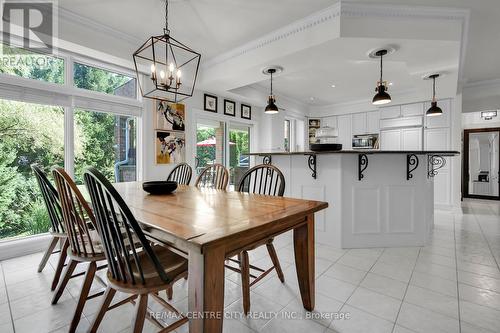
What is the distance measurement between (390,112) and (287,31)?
4.11 m

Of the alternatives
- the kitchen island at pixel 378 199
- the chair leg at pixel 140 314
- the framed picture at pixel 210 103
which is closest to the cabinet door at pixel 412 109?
the kitchen island at pixel 378 199

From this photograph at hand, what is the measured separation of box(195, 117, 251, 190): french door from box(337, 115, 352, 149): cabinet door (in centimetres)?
264

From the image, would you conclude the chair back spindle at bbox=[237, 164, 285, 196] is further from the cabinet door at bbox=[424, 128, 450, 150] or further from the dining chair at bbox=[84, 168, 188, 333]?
the cabinet door at bbox=[424, 128, 450, 150]

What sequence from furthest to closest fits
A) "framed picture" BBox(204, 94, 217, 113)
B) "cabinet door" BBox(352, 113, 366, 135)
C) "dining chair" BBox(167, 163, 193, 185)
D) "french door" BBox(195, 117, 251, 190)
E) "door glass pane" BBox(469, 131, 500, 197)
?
"door glass pane" BBox(469, 131, 500, 197), "cabinet door" BBox(352, 113, 366, 135), "french door" BBox(195, 117, 251, 190), "framed picture" BBox(204, 94, 217, 113), "dining chair" BBox(167, 163, 193, 185)

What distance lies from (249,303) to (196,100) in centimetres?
350

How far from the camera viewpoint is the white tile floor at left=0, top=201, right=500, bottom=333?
5.11ft

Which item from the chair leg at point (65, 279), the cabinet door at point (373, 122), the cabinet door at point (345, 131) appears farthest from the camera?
the cabinet door at point (345, 131)

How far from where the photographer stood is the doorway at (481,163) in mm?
6848

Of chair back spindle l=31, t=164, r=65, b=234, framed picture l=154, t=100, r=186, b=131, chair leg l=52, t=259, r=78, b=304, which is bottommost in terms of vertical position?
chair leg l=52, t=259, r=78, b=304

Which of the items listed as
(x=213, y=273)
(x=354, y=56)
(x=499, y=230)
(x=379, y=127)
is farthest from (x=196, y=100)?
(x=499, y=230)

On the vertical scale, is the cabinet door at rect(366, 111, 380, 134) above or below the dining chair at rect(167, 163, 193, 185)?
above

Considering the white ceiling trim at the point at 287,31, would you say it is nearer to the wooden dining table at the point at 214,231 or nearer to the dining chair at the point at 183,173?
the dining chair at the point at 183,173
